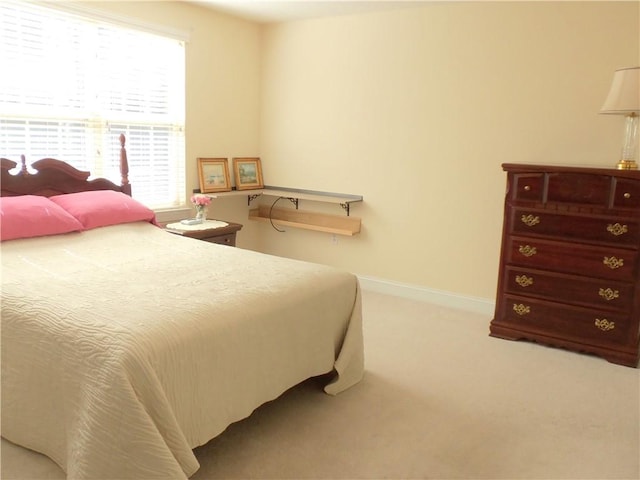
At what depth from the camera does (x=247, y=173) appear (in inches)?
196

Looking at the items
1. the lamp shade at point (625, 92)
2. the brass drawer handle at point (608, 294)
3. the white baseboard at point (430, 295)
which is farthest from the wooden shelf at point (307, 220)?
the lamp shade at point (625, 92)

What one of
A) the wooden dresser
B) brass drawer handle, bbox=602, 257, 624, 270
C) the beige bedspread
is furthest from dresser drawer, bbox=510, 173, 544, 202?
the beige bedspread

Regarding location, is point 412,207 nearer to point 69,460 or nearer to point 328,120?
point 328,120

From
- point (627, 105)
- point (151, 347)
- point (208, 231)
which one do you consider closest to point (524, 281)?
point (627, 105)

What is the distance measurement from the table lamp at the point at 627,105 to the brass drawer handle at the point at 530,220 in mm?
552

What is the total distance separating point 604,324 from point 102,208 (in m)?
3.20

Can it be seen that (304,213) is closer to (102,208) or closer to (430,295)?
(430,295)

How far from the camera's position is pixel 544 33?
3.60 m

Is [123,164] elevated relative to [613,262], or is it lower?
elevated

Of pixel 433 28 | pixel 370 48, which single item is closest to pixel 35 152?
pixel 370 48

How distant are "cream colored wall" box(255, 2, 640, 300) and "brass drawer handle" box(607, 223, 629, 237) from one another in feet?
1.88

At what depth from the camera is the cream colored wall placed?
354 cm

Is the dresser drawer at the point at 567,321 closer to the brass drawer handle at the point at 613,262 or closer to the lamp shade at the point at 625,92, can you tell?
the brass drawer handle at the point at 613,262

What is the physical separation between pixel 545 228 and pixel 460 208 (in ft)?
2.73
